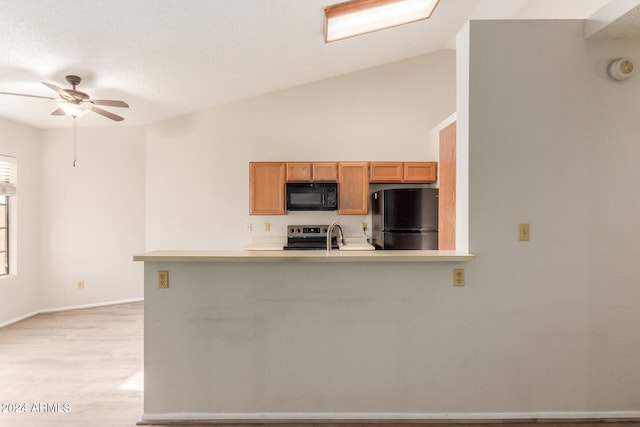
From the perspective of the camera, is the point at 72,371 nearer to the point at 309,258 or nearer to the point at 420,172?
the point at 309,258

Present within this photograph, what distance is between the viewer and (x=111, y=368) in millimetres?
2658

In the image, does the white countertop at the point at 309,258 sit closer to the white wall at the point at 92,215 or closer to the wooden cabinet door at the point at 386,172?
the wooden cabinet door at the point at 386,172

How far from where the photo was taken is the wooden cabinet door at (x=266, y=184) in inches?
165

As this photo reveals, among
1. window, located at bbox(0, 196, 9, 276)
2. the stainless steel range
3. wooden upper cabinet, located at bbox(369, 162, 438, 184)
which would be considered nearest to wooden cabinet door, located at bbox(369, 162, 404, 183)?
wooden upper cabinet, located at bbox(369, 162, 438, 184)

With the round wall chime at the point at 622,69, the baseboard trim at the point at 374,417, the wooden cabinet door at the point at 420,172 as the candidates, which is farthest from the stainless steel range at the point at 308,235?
the round wall chime at the point at 622,69

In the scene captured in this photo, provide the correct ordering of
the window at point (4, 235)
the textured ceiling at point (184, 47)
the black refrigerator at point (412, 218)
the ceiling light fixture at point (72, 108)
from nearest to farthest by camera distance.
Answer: the textured ceiling at point (184, 47) < the ceiling light fixture at point (72, 108) < the black refrigerator at point (412, 218) < the window at point (4, 235)

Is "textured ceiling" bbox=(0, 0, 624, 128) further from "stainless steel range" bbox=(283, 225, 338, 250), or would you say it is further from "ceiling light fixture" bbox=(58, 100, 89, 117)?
"stainless steel range" bbox=(283, 225, 338, 250)

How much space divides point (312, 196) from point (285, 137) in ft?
3.06

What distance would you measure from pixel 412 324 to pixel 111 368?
7.83 ft

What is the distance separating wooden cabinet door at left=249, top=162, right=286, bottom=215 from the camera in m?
4.19

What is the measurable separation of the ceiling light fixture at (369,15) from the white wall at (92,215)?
3.16m

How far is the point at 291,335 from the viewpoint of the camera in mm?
1954

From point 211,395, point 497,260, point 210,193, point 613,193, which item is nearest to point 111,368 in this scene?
point 211,395

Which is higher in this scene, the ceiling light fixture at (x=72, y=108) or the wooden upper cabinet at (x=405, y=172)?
the ceiling light fixture at (x=72, y=108)
